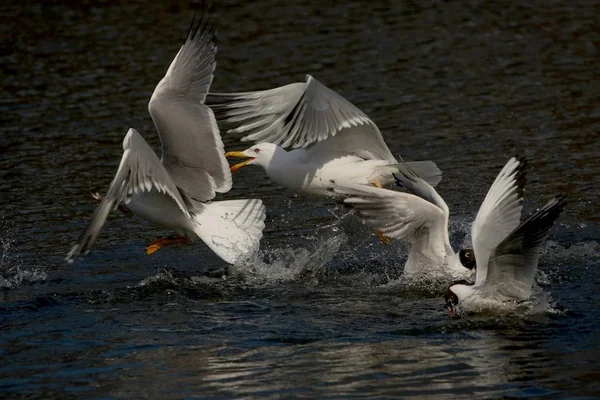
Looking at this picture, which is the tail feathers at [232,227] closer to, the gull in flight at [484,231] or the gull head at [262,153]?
the gull head at [262,153]

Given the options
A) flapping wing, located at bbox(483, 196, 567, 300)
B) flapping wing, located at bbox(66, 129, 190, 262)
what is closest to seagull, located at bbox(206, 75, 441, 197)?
flapping wing, located at bbox(66, 129, 190, 262)

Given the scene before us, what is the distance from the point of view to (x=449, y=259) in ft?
28.8

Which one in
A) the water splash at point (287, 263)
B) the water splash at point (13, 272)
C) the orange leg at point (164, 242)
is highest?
the orange leg at point (164, 242)

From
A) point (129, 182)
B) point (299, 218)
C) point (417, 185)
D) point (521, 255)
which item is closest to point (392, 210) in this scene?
point (417, 185)

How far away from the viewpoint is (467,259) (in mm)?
8711

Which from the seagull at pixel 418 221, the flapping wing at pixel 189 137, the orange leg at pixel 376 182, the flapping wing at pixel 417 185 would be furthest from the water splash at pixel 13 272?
the flapping wing at pixel 417 185

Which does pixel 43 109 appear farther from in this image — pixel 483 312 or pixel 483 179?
pixel 483 312

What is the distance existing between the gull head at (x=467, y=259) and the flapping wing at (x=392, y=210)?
264 mm

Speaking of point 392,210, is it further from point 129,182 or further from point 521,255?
point 129,182

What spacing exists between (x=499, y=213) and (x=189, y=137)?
298 cm

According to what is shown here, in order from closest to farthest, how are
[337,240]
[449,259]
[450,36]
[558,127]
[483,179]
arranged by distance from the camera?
[449,259] → [337,240] → [483,179] → [558,127] → [450,36]

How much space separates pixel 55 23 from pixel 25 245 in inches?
393

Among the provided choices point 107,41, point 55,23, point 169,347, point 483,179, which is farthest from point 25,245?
point 55,23

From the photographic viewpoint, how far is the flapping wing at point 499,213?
25.6 ft
